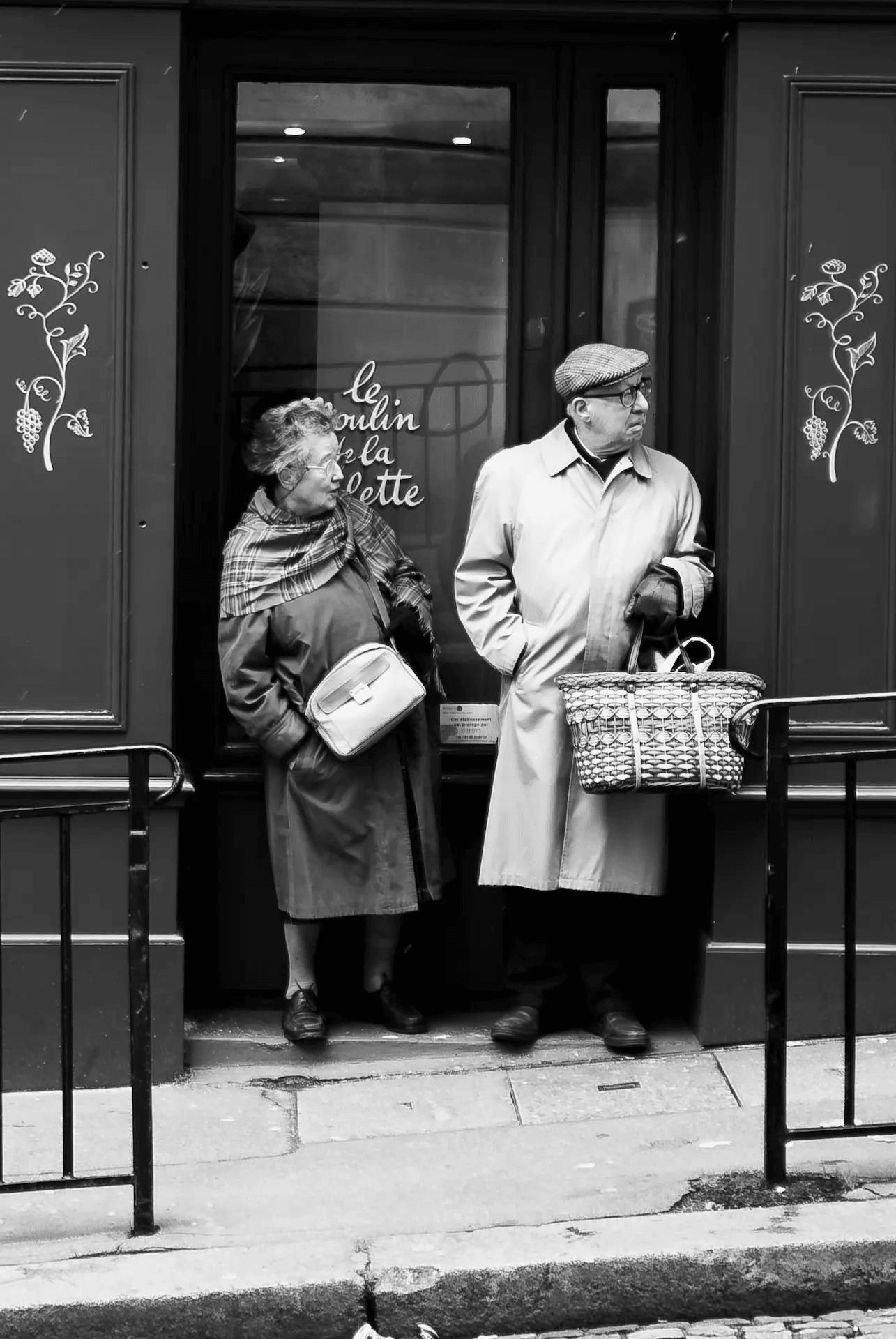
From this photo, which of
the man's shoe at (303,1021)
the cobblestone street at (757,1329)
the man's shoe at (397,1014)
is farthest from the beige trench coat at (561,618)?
the cobblestone street at (757,1329)

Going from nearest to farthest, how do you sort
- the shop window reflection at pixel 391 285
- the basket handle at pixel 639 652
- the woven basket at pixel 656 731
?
the woven basket at pixel 656 731 < the basket handle at pixel 639 652 < the shop window reflection at pixel 391 285

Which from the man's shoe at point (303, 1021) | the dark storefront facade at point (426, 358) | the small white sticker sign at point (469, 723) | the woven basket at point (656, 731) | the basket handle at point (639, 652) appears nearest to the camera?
the woven basket at point (656, 731)

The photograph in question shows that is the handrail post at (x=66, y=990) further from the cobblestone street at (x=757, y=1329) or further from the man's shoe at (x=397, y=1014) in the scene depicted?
the man's shoe at (x=397, y=1014)

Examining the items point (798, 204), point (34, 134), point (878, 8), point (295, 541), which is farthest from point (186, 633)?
point (878, 8)

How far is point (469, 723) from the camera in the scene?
628 cm

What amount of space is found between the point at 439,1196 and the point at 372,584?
2.13 m

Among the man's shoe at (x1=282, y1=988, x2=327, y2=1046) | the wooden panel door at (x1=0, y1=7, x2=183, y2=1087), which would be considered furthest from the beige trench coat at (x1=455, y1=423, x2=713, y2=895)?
the wooden panel door at (x1=0, y1=7, x2=183, y2=1087)

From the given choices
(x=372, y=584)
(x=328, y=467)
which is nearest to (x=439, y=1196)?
(x=372, y=584)

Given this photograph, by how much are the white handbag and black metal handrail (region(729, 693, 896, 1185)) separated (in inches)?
56.6

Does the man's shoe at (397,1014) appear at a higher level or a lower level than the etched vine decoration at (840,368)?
lower

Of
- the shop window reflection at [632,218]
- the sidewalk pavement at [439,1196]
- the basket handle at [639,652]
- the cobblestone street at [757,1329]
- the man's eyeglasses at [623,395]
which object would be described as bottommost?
the cobblestone street at [757,1329]

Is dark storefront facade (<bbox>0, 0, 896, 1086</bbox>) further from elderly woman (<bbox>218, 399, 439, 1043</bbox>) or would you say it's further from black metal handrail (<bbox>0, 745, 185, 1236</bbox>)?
black metal handrail (<bbox>0, 745, 185, 1236</bbox>)

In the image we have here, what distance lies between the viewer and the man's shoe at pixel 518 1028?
19.2ft

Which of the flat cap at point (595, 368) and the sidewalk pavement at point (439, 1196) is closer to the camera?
the sidewalk pavement at point (439, 1196)
